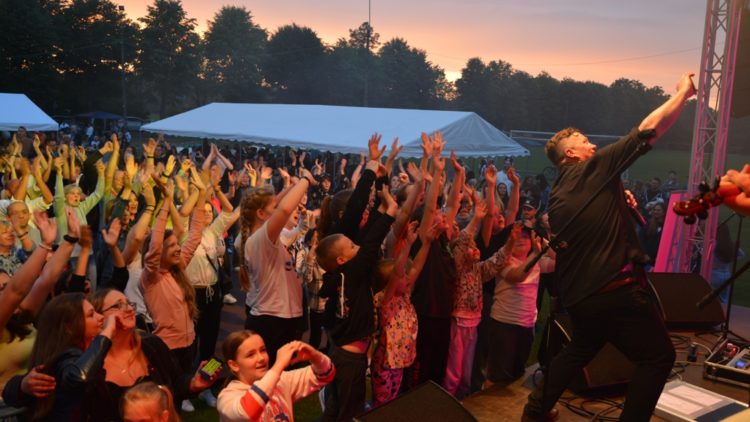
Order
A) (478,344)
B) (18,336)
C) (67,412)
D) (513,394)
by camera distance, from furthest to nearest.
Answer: (478,344) < (513,394) < (18,336) < (67,412)

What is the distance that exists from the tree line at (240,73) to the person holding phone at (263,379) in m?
47.1

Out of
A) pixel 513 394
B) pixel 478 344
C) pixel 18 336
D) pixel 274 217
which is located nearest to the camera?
pixel 18 336

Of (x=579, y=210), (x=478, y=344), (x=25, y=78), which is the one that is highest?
(x=25, y=78)

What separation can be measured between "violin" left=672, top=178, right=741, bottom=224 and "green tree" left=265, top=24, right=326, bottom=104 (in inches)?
2300

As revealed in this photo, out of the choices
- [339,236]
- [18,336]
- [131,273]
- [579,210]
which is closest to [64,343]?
[18,336]

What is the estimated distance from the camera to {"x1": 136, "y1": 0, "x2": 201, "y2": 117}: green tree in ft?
190

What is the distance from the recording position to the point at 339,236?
4.02 meters

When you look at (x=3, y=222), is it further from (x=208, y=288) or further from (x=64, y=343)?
(x=64, y=343)

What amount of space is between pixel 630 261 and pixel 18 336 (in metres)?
3.36

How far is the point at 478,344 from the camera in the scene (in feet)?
19.1

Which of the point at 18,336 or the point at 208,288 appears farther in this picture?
the point at 208,288

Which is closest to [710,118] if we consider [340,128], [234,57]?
[340,128]

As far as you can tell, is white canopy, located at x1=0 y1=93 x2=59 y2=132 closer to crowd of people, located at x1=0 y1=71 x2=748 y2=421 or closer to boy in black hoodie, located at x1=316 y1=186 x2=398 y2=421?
crowd of people, located at x1=0 y1=71 x2=748 y2=421

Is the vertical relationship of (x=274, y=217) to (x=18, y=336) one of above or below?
above
